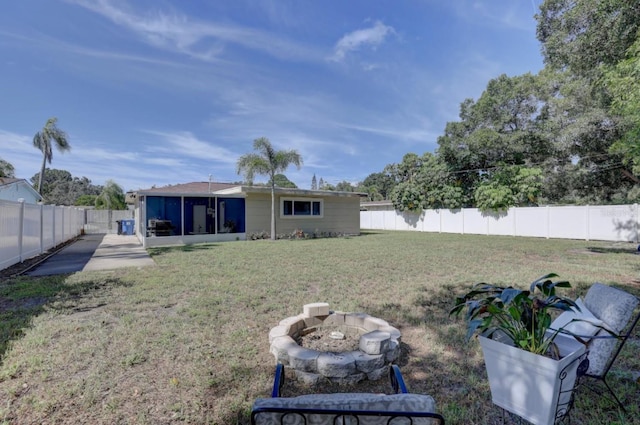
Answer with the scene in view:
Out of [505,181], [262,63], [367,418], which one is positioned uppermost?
[262,63]

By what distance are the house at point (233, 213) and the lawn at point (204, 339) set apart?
6.63 metres

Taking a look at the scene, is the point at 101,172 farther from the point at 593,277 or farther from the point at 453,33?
the point at 593,277

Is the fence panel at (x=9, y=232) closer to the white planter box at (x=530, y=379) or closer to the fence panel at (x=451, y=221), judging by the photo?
the white planter box at (x=530, y=379)

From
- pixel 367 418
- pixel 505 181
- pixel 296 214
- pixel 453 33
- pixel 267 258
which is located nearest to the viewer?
pixel 367 418

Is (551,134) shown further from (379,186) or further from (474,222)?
(379,186)

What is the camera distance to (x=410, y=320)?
3961mm

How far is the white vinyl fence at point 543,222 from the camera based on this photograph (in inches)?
526

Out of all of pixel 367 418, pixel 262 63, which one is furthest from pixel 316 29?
pixel 367 418

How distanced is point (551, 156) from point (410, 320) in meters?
22.0

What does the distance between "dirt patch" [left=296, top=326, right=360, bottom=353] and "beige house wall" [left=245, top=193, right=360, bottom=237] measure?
11.8 meters

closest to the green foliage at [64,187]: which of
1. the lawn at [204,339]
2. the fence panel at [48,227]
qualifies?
the fence panel at [48,227]

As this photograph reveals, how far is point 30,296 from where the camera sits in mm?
4867

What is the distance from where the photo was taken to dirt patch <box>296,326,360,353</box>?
3.08 metres

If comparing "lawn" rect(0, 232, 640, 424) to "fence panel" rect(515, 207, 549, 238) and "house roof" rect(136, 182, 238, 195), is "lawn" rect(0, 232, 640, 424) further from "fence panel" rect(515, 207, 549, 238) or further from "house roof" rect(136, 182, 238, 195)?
"fence panel" rect(515, 207, 549, 238)
